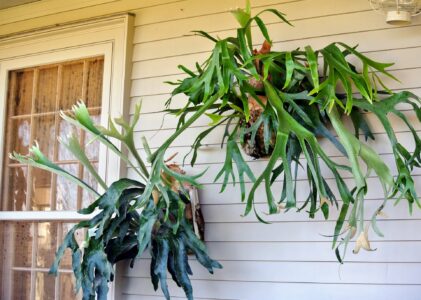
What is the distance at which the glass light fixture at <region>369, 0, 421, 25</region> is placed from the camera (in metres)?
2.90

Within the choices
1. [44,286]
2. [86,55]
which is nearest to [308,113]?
[86,55]

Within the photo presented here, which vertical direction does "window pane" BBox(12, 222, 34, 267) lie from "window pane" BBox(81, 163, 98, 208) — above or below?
below

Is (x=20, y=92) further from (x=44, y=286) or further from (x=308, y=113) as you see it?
→ (x=308, y=113)

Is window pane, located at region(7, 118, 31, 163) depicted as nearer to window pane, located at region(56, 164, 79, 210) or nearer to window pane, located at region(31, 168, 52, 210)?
window pane, located at region(31, 168, 52, 210)

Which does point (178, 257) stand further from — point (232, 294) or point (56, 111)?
point (56, 111)

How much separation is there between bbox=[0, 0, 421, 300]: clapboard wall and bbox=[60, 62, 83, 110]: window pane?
0.36 m

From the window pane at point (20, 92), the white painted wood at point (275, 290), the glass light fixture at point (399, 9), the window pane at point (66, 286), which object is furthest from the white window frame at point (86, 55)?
the glass light fixture at point (399, 9)

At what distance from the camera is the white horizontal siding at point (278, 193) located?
297 cm

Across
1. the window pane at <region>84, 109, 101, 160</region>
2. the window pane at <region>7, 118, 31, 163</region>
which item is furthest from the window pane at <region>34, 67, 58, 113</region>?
the window pane at <region>84, 109, 101, 160</region>

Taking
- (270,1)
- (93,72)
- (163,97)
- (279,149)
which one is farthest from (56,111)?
(279,149)

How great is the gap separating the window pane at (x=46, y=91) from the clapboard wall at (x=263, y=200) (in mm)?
494

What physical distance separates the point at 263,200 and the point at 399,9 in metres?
1.11

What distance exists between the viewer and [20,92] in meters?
4.18

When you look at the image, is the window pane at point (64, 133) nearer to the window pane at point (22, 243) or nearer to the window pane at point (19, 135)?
the window pane at point (19, 135)
